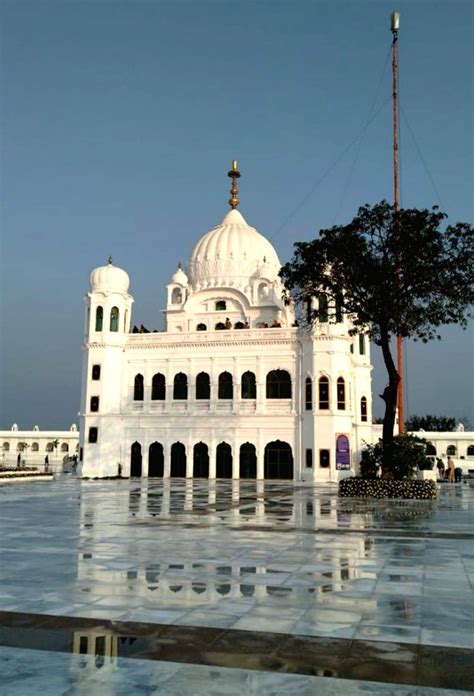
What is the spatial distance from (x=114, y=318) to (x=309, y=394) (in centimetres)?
1359

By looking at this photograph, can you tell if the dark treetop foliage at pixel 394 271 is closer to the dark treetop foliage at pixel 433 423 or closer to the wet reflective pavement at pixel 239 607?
the wet reflective pavement at pixel 239 607

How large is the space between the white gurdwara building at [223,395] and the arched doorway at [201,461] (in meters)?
0.06

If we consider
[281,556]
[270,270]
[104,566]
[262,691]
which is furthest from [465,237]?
[270,270]

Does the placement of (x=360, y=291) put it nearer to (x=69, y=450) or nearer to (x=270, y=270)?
(x=270, y=270)

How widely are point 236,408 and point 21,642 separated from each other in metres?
33.2

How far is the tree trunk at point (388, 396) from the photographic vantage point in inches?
821

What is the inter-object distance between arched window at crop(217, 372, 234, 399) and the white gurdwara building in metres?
0.06

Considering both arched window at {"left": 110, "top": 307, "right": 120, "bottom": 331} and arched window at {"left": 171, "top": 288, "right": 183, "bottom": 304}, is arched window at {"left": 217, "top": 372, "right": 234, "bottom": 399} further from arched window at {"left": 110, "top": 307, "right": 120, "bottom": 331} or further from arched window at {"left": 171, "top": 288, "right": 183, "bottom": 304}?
arched window at {"left": 171, "top": 288, "right": 183, "bottom": 304}

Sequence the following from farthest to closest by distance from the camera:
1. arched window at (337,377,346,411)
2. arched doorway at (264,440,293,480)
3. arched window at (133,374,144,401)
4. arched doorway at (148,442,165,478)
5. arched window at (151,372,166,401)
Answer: arched window at (133,374,144,401) < arched window at (151,372,166,401) < arched doorway at (148,442,165,478) < arched doorway at (264,440,293,480) < arched window at (337,377,346,411)

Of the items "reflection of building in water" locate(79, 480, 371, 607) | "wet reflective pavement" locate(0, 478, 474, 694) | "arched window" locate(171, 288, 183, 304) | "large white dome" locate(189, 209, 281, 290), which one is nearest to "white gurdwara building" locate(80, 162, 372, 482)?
"large white dome" locate(189, 209, 281, 290)

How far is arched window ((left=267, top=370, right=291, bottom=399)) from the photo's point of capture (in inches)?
1500

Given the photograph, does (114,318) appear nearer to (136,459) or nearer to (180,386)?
(180,386)

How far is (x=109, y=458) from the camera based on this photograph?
131ft

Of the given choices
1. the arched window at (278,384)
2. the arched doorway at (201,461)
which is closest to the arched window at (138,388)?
the arched doorway at (201,461)
